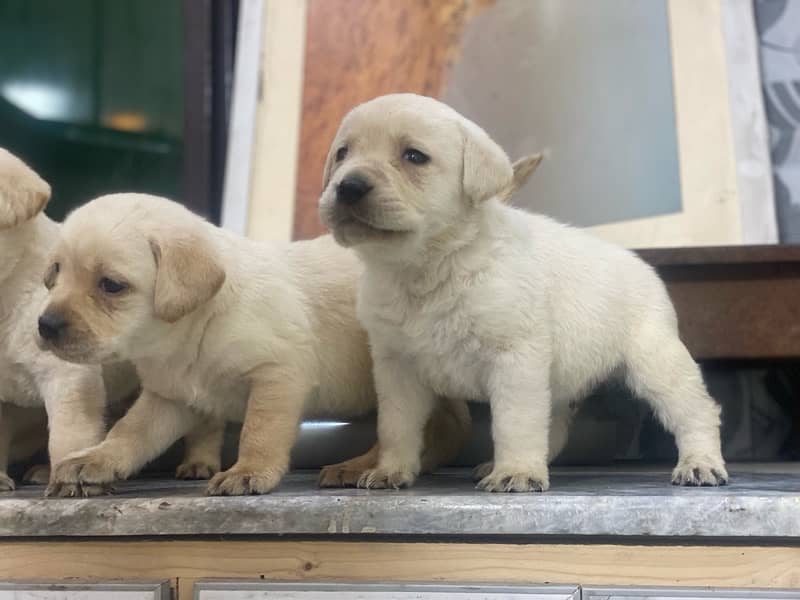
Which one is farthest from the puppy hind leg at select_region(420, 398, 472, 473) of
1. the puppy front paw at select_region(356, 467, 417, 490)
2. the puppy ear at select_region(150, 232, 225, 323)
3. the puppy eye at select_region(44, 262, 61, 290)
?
A: the puppy eye at select_region(44, 262, 61, 290)

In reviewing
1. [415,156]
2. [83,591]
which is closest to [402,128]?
[415,156]

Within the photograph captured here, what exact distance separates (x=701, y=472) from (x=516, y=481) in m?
0.36

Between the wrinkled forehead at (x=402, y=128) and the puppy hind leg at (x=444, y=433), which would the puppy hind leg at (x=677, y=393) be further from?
the wrinkled forehead at (x=402, y=128)

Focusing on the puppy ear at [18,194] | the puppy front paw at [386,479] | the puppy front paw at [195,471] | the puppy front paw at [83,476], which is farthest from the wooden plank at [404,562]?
the puppy ear at [18,194]

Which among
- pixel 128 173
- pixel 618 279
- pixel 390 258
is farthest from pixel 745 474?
pixel 128 173

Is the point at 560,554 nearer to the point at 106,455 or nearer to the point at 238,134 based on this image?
the point at 106,455

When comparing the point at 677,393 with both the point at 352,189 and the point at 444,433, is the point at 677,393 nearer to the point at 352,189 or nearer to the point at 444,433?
the point at 444,433

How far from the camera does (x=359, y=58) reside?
9.23 ft

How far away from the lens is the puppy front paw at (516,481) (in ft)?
4.86

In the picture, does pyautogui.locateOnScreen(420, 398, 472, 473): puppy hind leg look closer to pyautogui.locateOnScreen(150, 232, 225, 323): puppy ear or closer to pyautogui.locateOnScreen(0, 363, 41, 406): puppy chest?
pyautogui.locateOnScreen(150, 232, 225, 323): puppy ear

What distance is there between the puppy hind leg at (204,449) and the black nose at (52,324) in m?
0.53

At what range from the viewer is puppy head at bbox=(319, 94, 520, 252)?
5.03 feet

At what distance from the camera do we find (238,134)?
2775mm

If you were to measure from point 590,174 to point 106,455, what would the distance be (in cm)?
160
